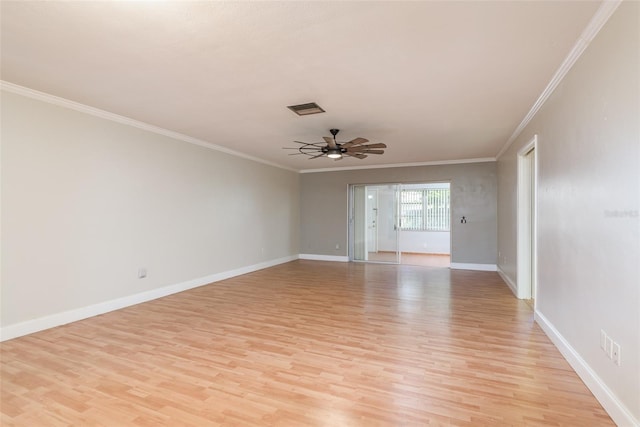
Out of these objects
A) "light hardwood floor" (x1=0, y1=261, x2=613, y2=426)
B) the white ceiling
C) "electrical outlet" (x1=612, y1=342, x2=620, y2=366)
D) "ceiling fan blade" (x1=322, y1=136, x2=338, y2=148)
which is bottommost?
"light hardwood floor" (x1=0, y1=261, x2=613, y2=426)

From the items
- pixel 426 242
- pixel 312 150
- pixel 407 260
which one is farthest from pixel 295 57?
pixel 426 242

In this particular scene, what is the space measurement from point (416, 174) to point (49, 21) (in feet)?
22.4

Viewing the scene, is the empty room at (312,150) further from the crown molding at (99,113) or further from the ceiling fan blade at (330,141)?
the ceiling fan blade at (330,141)

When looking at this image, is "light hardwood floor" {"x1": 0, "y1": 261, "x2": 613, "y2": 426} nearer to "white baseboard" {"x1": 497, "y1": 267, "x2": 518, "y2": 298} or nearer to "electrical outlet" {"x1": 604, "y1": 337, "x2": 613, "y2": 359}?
"electrical outlet" {"x1": 604, "y1": 337, "x2": 613, "y2": 359}

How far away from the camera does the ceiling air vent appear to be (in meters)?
3.55

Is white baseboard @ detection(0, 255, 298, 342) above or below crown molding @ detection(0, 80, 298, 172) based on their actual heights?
below

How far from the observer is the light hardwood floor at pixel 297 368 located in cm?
193

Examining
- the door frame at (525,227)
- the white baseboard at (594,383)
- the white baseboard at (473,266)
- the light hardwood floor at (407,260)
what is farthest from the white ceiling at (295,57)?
the light hardwood floor at (407,260)

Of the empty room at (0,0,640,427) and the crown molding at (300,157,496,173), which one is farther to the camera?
the crown molding at (300,157,496,173)

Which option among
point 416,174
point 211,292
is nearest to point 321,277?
point 211,292

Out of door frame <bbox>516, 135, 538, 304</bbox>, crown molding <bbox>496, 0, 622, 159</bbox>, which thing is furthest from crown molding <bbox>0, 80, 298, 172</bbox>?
door frame <bbox>516, 135, 538, 304</bbox>

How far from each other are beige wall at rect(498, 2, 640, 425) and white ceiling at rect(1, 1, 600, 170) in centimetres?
32

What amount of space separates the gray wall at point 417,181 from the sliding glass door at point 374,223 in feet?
0.89

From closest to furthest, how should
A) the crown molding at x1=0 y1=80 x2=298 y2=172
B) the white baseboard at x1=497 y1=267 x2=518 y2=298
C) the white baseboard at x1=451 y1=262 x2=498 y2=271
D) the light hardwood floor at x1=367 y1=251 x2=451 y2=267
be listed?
1. the crown molding at x1=0 y1=80 x2=298 y2=172
2. the white baseboard at x1=497 y1=267 x2=518 y2=298
3. the white baseboard at x1=451 y1=262 x2=498 y2=271
4. the light hardwood floor at x1=367 y1=251 x2=451 y2=267
